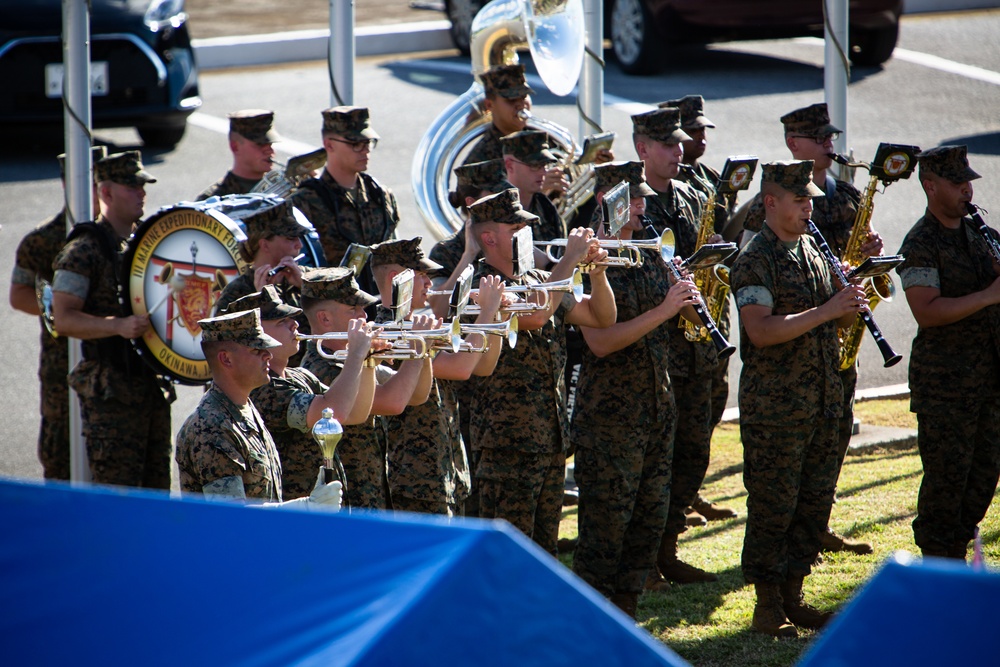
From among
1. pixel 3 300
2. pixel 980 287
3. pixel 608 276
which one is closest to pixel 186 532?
pixel 608 276

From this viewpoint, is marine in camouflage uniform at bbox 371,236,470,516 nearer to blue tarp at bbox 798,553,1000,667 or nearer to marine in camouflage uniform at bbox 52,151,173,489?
marine in camouflage uniform at bbox 52,151,173,489

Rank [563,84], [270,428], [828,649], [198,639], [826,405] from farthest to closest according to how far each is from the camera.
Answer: [563,84]
[826,405]
[270,428]
[198,639]
[828,649]

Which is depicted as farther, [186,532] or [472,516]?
[472,516]

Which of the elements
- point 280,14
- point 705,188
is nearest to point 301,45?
point 280,14

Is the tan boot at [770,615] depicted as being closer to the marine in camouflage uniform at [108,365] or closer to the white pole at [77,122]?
the marine in camouflage uniform at [108,365]

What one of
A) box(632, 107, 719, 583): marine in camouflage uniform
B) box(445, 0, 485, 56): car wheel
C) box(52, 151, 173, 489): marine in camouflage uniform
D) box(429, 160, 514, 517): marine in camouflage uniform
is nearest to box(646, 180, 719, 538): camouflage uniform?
box(632, 107, 719, 583): marine in camouflage uniform

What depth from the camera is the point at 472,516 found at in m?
6.79

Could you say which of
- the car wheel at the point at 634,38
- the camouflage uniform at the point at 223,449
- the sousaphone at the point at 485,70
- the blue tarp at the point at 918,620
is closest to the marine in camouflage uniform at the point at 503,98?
the sousaphone at the point at 485,70

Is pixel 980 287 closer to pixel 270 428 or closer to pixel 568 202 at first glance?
pixel 568 202

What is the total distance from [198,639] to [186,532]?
9.3 inches

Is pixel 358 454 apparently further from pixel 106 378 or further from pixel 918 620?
pixel 918 620

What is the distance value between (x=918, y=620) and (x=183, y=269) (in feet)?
15.0

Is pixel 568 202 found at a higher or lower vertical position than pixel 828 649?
higher

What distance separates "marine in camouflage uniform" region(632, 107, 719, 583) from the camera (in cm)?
688
